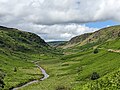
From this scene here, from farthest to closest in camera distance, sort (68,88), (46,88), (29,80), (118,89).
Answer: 1. (29,80)
2. (46,88)
3. (68,88)
4. (118,89)

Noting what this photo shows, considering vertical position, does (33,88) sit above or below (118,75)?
below

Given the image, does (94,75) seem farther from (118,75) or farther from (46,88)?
(118,75)

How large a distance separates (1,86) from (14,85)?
15725mm

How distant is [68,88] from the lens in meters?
106

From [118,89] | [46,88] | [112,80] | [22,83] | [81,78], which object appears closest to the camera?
[118,89]

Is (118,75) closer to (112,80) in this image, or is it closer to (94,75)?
(112,80)

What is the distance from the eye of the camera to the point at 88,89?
2899 inches

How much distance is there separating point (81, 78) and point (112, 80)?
198 ft

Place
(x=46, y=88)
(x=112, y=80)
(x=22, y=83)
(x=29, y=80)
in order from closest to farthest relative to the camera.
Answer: (x=112, y=80), (x=46, y=88), (x=22, y=83), (x=29, y=80)

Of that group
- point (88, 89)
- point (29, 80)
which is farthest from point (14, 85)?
point (88, 89)

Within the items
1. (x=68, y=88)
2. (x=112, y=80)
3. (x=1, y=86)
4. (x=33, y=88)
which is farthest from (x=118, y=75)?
(x=1, y=86)

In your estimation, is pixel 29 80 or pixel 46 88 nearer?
pixel 46 88

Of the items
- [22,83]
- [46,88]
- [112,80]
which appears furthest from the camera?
[22,83]

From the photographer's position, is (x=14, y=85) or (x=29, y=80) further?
(x=29, y=80)
